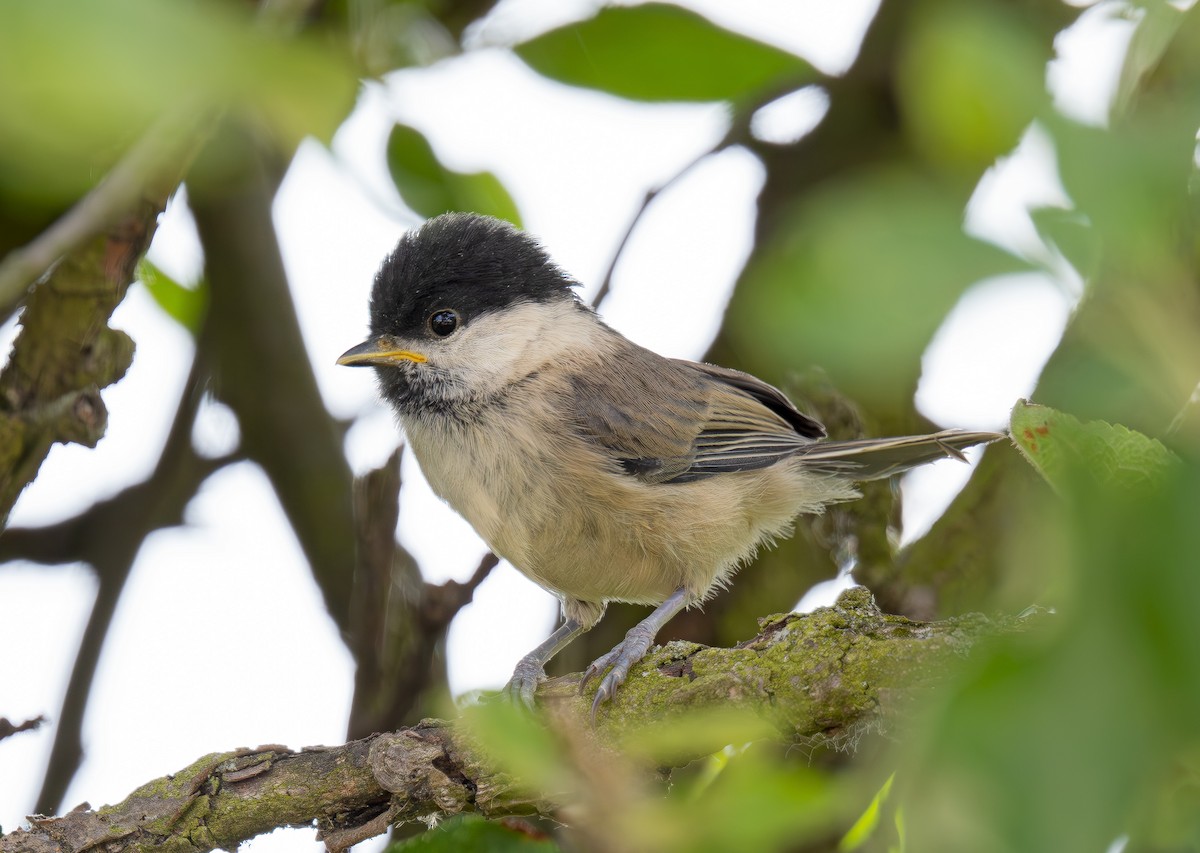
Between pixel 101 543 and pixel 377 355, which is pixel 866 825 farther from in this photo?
pixel 101 543

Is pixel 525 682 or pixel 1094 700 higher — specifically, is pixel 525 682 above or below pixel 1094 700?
below

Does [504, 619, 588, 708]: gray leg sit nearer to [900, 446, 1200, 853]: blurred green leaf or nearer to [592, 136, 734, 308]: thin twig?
[592, 136, 734, 308]: thin twig

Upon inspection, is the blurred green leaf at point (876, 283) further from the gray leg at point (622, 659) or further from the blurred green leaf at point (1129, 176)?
the gray leg at point (622, 659)

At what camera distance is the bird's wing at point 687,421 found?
293cm

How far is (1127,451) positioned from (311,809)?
191 cm

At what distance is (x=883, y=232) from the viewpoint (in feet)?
2.23

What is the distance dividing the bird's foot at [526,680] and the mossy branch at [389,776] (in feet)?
1.12

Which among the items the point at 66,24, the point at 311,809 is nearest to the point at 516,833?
the point at 66,24

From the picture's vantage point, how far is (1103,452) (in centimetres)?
60

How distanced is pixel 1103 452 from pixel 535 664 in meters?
2.38

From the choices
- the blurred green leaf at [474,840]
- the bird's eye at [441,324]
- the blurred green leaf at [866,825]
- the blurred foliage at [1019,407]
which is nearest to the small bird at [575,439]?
the bird's eye at [441,324]

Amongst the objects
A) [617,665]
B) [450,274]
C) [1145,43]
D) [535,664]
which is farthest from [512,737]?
[450,274]

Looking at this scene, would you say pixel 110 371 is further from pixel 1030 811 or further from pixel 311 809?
pixel 1030 811

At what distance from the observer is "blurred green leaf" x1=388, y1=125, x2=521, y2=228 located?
2.09m
